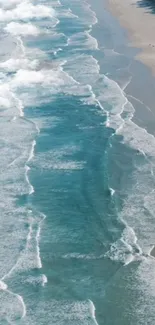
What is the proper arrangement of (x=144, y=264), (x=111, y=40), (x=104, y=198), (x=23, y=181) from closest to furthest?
(x=144, y=264)
(x=104, y=198)
(x=23, y=181)
(x=111, y=40)

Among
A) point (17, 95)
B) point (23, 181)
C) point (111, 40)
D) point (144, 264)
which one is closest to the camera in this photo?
point (144, 264)

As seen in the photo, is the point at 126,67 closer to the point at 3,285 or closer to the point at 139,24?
the point at 139,24

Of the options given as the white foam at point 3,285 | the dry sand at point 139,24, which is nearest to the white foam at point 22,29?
the dry sand at point 139,24

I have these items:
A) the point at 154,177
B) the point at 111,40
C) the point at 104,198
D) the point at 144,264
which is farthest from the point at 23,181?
the point at 111,40

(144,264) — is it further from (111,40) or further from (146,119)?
(111,40)

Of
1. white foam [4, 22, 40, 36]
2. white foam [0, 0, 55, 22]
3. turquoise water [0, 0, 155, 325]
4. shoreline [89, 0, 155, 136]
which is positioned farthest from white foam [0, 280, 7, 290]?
white foam [0, 0, 55, 22]

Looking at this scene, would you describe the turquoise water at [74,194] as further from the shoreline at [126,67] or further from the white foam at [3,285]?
the shoreline at [126,67]
